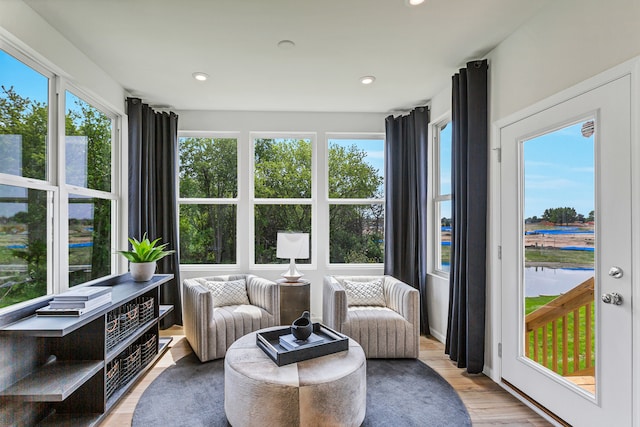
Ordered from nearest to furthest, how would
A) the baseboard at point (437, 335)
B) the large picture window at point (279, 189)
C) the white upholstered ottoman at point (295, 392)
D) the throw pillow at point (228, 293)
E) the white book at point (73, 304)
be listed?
the white upholstered ottoman at point (295, 392), the white book at point (73, 304), the throw pillow at point (228, 293), the baseboard at point (437, 335), the large picture window at point (279, 189)

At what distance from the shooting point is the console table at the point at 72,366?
189cm

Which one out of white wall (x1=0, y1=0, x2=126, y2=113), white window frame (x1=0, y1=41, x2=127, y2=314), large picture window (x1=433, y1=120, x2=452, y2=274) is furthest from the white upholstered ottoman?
white wall (x1=0, y1=0, x2=126, y2=113)

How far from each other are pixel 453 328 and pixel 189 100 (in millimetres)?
3581

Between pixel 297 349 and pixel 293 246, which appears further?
pixel 293 246

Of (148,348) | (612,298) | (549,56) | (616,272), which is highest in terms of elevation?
(549,56)

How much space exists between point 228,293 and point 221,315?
40cm

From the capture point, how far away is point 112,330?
246 cm

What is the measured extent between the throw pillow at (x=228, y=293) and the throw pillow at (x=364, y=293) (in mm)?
1074

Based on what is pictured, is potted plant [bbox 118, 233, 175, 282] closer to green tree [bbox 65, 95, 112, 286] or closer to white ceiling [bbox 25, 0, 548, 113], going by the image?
green tree [bbox 65, 95, 112, 286]

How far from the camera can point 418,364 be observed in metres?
3.06

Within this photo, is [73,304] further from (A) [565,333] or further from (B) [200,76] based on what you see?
(A) [565,333]

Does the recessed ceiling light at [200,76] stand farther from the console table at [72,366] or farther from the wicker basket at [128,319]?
the wicker basket at [128,319]

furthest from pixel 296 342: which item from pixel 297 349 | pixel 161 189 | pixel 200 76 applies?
pixel 161 189

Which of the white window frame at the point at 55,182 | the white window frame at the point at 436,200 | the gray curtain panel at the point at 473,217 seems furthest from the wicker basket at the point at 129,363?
the white window frame at the point at 436,200
